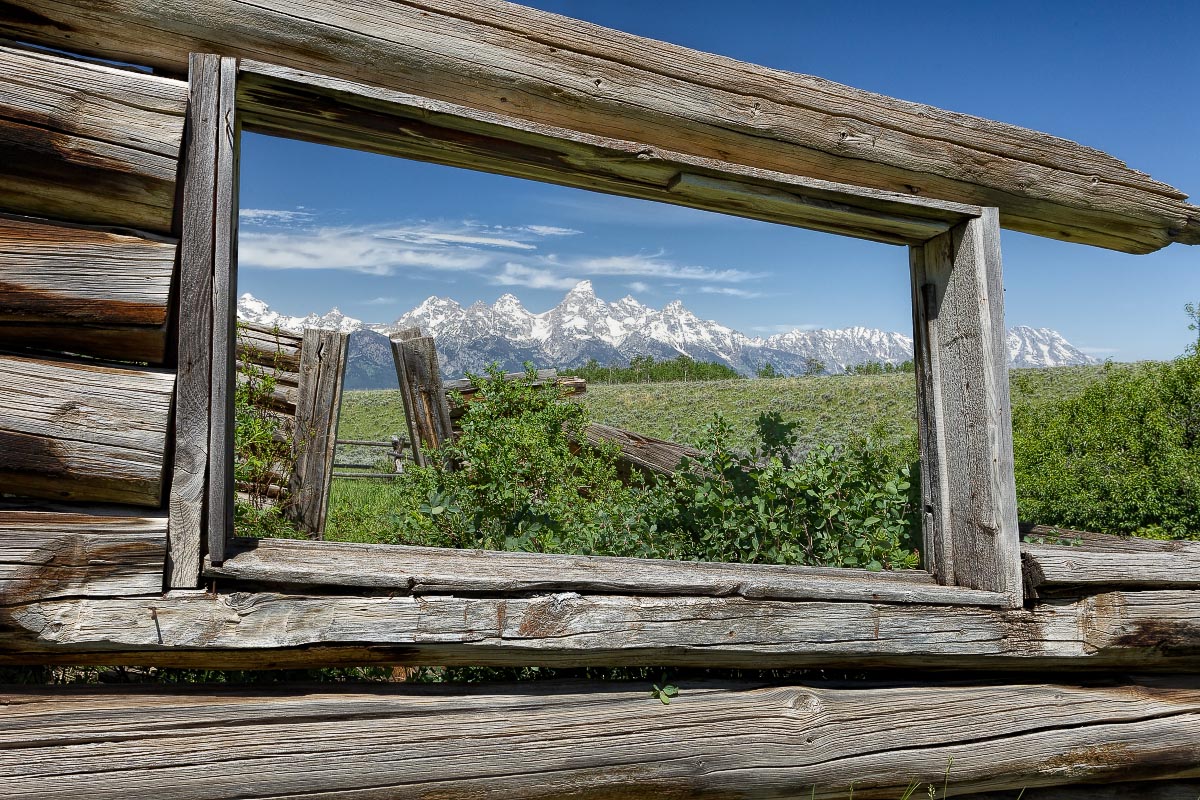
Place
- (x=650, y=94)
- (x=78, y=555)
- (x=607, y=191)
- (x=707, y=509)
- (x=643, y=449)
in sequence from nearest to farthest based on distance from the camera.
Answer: (x=78, y=555) < (x=650, y=94) < (x=607, y=191) < (x=707, y=509) < (x=643, y=449)

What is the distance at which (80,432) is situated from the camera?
1727 mm

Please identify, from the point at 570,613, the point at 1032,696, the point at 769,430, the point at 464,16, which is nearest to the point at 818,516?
the point at 769,430

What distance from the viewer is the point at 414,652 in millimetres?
1961

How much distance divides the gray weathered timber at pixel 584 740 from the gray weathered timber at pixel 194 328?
15.6 inches

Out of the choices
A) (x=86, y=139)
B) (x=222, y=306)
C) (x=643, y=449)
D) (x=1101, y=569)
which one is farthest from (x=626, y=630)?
(x=643, y=449)

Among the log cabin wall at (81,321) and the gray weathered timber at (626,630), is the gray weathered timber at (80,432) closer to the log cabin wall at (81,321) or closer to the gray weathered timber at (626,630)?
the log cabin wall at (81,321)

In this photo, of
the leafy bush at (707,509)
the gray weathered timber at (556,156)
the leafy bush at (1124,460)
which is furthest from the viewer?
the leafy bush at (1124,460)

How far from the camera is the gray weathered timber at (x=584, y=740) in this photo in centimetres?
179

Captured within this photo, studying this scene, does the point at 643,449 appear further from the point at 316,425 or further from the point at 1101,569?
the point at 1101,569

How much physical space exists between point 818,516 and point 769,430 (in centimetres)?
45

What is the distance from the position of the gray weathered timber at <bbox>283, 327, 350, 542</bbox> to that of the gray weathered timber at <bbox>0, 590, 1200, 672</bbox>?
3.22 m

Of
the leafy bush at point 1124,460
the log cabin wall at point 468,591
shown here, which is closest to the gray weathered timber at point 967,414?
the log cabin wall at point 468,591

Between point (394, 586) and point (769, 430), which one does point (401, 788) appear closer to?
point (394, 586)

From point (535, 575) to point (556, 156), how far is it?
1179 millimetres
